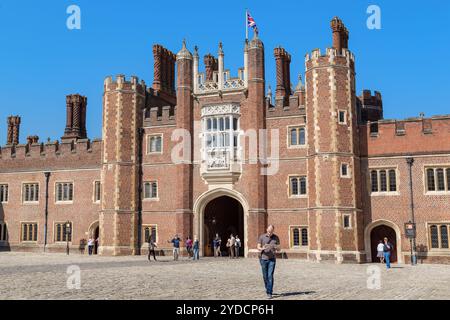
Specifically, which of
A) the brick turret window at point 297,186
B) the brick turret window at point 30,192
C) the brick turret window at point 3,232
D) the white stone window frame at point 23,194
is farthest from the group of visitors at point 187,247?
the brick turret window at point 3,232

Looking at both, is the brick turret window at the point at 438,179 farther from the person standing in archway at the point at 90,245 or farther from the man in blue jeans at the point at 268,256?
the person standing in archway at the point at 90,245

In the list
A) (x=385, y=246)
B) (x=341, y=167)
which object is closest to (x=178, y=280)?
(x=385, y=246)

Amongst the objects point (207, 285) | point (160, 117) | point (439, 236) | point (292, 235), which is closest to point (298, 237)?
point (292, 235)

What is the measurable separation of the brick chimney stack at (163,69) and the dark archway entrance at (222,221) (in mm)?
9531

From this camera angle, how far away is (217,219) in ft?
114

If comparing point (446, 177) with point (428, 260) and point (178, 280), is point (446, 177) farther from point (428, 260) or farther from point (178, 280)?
point (178, 280)

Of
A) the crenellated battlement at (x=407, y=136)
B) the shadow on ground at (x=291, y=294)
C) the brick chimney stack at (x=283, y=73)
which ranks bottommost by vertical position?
the shadow on ground at (x=291, y=294)

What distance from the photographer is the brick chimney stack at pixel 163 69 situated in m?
37.6

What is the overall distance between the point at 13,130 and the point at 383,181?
99.3 ft

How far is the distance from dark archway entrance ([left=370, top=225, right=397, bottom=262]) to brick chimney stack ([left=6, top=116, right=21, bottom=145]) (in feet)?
97.7

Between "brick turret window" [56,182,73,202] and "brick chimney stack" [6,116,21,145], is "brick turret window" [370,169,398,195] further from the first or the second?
"brick chimney stack" [6,116,21,145]

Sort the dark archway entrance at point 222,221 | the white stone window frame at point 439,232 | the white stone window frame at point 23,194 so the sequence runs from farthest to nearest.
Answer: the white stone window frame at point 23,194, the dark archway entrance at point 222,221, the white stone window frame at point 439,232

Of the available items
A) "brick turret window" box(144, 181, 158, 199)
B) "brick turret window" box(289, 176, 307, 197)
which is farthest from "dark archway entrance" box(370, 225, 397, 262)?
"brick turret window" box(144, 181, 158, 199)

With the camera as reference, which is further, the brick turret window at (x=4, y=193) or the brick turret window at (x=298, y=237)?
the brick turret window at (x=4, y=193)
